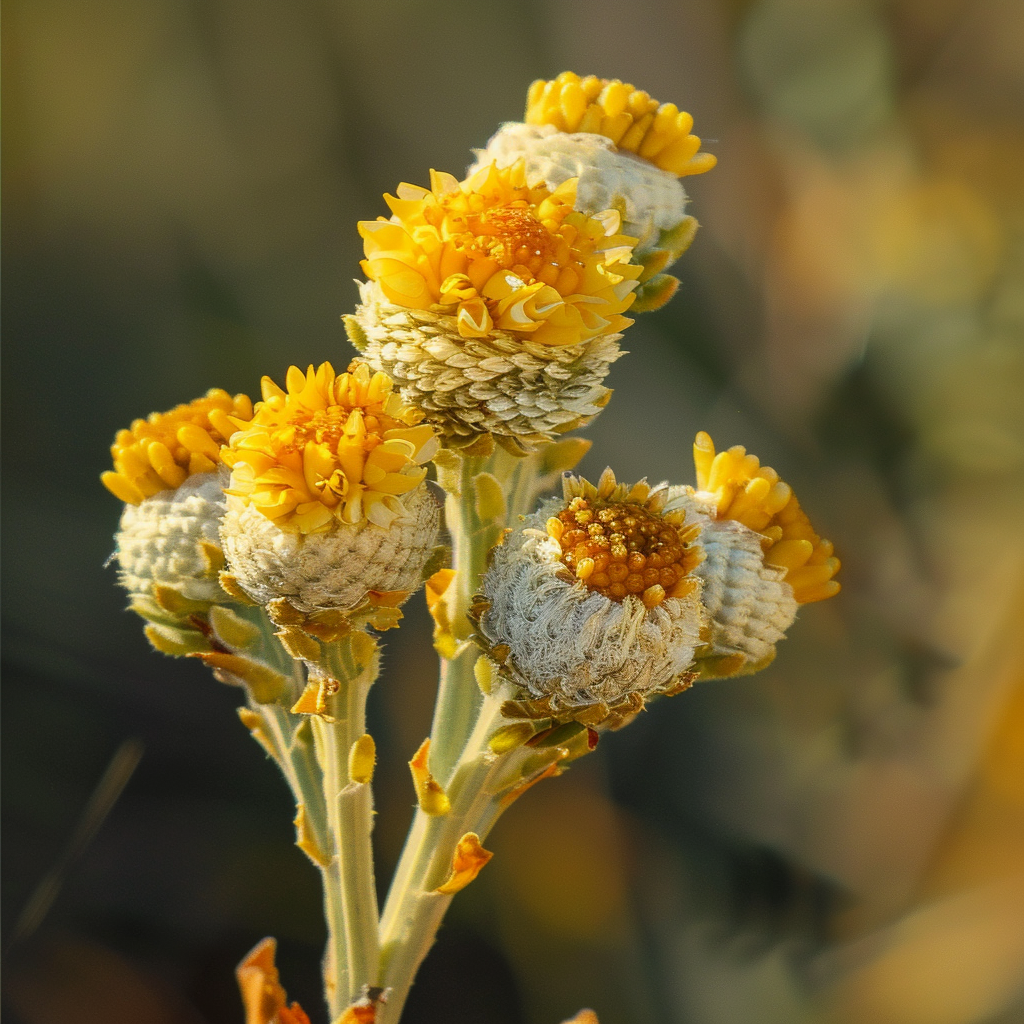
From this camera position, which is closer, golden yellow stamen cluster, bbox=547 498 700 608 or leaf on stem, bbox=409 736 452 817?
golden yellow stamen cluster, bbox=547 498 700 608

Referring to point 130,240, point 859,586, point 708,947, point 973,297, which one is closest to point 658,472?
point 859,586

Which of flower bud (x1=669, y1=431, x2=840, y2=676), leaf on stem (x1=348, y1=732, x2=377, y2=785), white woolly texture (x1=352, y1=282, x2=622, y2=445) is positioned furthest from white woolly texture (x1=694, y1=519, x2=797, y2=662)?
leaf on stem (x1=348, y1=732, x2=377, y2=785)

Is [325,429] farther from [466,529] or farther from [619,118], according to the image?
[619,118]

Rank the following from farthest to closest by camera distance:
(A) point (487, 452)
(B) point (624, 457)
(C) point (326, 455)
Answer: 1. (B) point (624, 457)
2. (A) point (487, 452)
3. (C) point (326, 455)

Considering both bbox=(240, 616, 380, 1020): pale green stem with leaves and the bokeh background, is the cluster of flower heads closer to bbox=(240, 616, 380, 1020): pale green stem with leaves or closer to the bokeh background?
bbox=(240, 616, 380, 1020): pale green stem with leaves

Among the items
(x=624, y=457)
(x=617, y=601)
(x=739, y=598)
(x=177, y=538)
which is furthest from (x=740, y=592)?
(x=624, y=457)

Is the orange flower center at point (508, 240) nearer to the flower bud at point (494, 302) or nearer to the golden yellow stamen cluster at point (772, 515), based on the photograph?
A: the flower bud at point (494, 302)

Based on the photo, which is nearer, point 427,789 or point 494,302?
point 494,302
